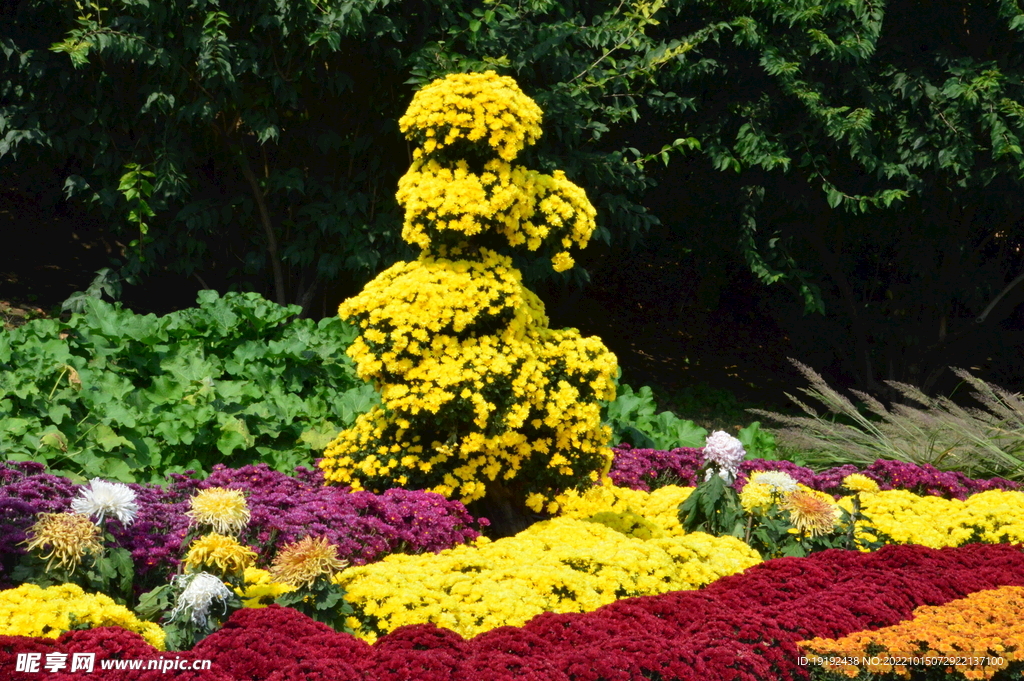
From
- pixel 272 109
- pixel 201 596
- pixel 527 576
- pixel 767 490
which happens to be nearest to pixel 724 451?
pixel 767 490

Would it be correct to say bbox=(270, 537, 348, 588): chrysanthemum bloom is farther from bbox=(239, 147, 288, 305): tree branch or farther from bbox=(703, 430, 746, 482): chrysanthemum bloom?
bbox=(239, 147, 288, 305): tree branch

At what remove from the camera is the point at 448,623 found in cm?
394

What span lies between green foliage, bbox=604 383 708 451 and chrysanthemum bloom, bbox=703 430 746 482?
7.82 ft

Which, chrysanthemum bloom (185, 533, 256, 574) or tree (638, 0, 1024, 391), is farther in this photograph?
tree (638, 0, 1024, 391)

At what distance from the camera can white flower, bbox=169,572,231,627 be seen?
3.37 m

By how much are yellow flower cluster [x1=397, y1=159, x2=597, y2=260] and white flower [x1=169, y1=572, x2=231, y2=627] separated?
263cm

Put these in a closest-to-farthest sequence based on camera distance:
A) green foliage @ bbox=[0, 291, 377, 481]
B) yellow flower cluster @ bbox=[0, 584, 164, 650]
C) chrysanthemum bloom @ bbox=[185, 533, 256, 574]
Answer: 1. yellow flower cluster @ bbox=[0, 584, 164, 650]
2. chrysanthemum bloom @ bbox=[185, 533, 256, 574]
3. green foliage @ bbox=[0, 291, 377, 481]

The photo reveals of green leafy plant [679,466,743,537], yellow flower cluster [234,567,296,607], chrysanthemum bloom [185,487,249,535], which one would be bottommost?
Answer: yellow flower cluster [234,567,296,607]

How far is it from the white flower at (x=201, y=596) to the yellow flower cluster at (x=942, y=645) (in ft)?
6.13

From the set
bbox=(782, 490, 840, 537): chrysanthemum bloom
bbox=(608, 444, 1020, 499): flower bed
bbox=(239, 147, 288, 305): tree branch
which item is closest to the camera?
bbox=(782, 490, 840, 537): chrysanthemum bloom

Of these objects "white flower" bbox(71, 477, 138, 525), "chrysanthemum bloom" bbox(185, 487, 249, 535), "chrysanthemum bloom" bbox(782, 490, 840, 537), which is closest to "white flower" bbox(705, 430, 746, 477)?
"chrysanthemum bloom" bbox(782, 490, 840, 537)

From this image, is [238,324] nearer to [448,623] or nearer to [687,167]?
[448,623]

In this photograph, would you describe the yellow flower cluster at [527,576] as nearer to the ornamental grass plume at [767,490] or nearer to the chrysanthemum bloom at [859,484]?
the ornamental grass plume at [767,490]

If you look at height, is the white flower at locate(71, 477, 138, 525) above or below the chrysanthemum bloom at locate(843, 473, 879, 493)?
below
